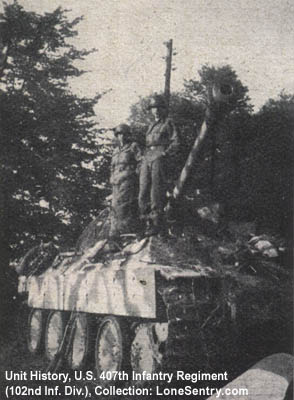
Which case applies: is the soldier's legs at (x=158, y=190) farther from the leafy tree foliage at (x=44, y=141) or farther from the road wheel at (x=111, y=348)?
the leafy tree foliage at (x=44, y=141)

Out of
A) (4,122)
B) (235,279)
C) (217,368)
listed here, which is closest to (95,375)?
(217,368)

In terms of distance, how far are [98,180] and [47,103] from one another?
294 centimetres

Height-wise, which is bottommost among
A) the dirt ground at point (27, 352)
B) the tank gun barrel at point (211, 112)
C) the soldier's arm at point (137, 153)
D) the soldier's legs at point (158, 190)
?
the dirt ground at point (27, 352)

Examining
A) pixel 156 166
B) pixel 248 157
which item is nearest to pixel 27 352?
pixel 156 166

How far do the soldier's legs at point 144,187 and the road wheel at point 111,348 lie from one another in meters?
1.73

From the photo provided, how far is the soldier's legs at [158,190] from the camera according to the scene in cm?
916

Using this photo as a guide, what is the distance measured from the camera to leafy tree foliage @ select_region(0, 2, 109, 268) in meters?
15.6

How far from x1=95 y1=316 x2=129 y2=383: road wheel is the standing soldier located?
1.53 metres

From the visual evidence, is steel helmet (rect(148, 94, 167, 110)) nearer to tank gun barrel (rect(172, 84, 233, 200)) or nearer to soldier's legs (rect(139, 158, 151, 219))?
soldier's legs (rect(139, 158, 151, 219))

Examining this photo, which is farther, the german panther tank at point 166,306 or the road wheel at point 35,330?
the road wheel at point 35,330

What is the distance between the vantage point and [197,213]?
946cm

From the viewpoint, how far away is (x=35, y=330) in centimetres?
1365

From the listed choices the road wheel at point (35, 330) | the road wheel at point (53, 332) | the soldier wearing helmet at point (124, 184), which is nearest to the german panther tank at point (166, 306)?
the soldier wearing helmet at point (124, 184)

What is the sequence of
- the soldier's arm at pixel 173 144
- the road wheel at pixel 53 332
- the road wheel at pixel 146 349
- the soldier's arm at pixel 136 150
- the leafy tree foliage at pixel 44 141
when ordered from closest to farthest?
the road wheel at pixel 146 349 → the soldier's arm at pixel 173 144 → the soldier's arm at pixel 136 150 → the road wheel at pixel 53 332 → the leafy tree foliage at pixel 44 141
